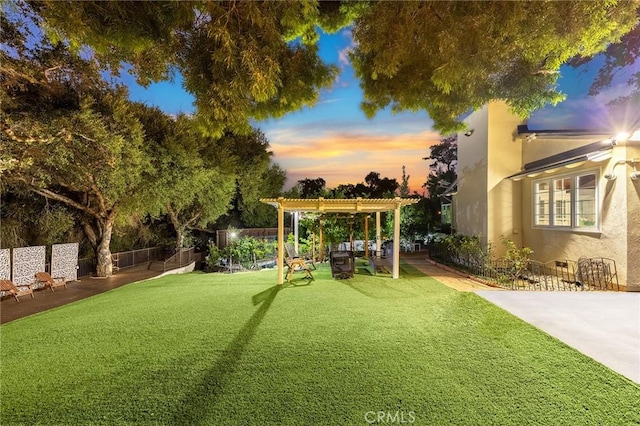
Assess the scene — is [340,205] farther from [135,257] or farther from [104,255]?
[135,257]

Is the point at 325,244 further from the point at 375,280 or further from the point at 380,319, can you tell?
the point at 380,319

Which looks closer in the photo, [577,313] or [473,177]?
[577,313]

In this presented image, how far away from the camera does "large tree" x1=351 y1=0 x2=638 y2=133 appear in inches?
151

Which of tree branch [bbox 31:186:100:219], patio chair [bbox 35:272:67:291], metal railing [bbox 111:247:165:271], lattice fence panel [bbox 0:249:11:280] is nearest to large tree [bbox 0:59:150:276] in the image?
tree branch [bbox 31:186:100:219]

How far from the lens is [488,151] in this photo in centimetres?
1141

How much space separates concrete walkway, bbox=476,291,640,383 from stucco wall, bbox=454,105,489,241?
16.8ft

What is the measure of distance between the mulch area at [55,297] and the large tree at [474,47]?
9583mm

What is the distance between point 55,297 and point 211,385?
28.5ft

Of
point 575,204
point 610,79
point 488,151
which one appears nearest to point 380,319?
point 575,204

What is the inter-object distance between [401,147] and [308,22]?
1991 centimetres

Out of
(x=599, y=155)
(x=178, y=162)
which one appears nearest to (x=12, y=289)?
(x=178, y=162)

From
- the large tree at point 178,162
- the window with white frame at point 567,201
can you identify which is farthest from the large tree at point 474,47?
the large tree at point 178,162

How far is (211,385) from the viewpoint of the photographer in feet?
11.1

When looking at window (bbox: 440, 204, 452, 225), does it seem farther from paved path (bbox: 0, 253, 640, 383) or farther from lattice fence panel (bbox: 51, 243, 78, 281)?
lattice fence panel (bbox: 51, 243, 78, 281)
